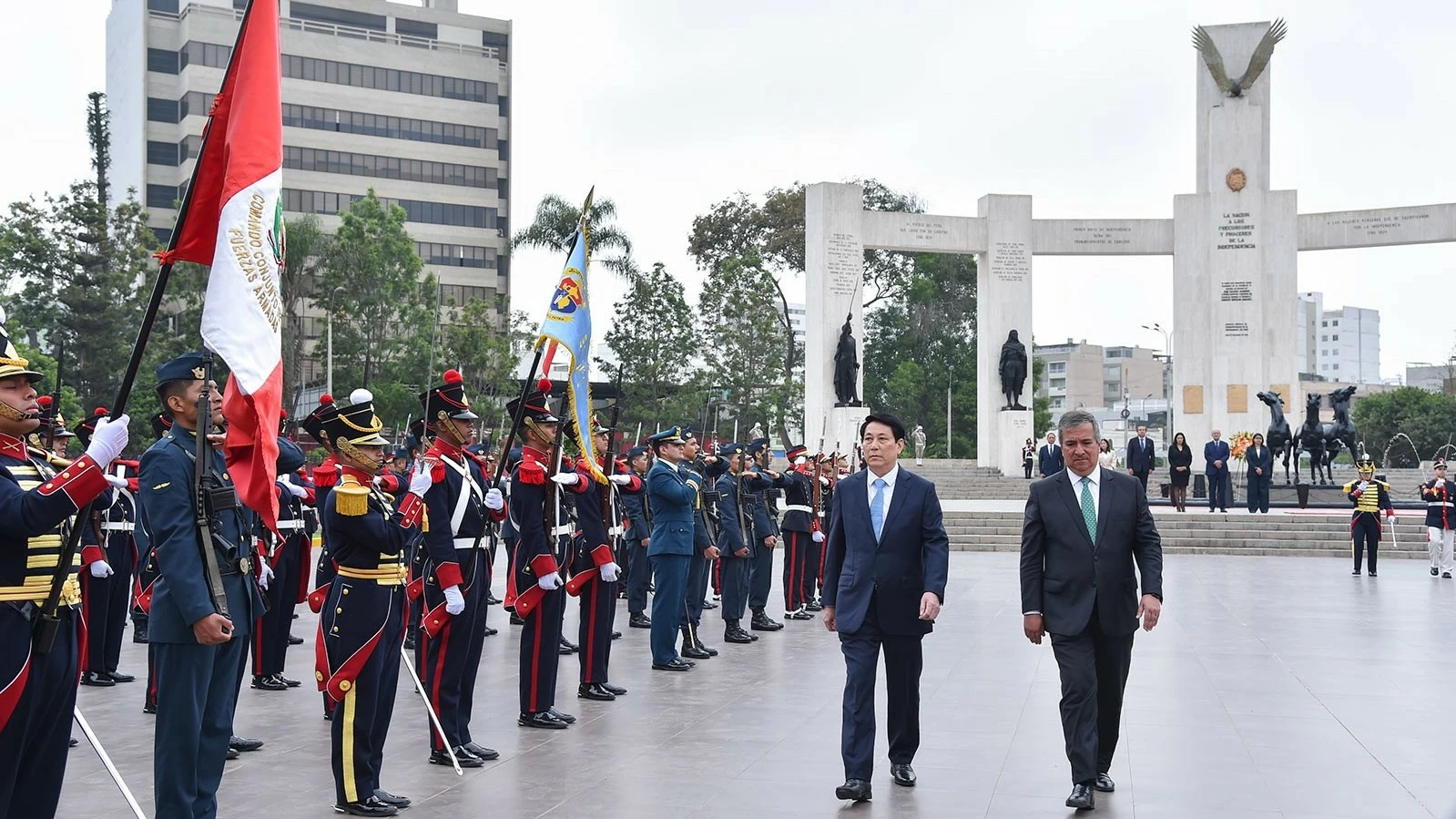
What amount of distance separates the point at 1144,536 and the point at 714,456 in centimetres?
638

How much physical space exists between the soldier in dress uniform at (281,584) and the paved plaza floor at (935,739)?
0.30m

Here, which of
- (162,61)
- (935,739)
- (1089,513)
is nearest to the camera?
(1089,513)

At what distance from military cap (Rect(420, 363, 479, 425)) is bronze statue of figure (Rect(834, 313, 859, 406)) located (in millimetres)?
27003

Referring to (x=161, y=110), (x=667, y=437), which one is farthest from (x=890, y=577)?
(x=161, y=110)

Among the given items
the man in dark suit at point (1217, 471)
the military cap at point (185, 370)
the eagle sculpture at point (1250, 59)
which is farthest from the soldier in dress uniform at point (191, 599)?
the eagle sculpture at point (1250, 59)

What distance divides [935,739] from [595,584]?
87.3 inches

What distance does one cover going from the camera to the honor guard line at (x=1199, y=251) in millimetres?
33969

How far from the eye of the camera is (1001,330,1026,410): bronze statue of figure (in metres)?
34.0

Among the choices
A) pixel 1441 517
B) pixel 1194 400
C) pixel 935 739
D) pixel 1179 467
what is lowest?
pixel 935 739

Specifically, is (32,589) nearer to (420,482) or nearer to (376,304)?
(420,482)

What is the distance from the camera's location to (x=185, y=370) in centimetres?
496

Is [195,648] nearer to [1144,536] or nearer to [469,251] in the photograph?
[1144,536]

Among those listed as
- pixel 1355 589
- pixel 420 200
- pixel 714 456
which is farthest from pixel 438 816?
pixel 420 200

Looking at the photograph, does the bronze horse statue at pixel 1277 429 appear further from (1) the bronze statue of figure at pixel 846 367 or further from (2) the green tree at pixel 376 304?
(2) the green tree at pixel 376 304
